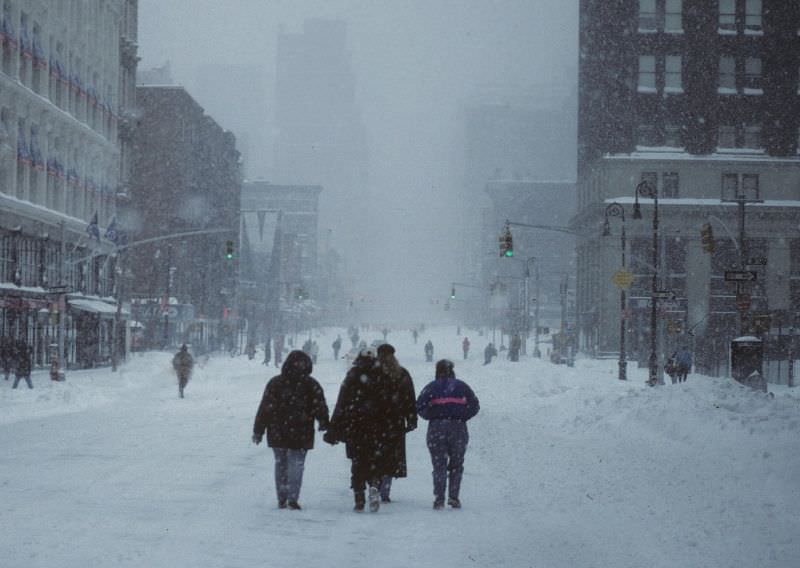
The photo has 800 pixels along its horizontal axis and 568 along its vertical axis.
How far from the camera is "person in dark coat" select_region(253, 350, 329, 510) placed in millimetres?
12031

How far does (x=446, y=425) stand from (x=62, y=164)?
45176 mm

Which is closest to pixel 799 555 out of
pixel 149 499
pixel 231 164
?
pixel 149 499

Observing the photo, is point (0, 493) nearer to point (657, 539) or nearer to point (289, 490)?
point (289, 490)

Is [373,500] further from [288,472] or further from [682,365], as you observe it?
[682,365]

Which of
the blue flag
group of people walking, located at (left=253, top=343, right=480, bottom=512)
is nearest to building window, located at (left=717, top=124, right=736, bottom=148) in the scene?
the blue flag

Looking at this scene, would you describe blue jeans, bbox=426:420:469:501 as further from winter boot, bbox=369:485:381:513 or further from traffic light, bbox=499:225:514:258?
traffic light, bbox=499:225:514:258

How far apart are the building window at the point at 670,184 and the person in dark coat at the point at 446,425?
2652 inches

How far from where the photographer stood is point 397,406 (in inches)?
484

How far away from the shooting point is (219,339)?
110000 mm

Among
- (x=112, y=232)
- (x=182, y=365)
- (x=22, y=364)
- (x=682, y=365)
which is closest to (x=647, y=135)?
(x=682, y=365)

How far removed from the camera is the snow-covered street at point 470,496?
373 inches

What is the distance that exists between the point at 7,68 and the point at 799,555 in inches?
1690

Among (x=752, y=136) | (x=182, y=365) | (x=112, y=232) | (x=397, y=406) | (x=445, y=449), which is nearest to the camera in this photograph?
(x=397, y=406)

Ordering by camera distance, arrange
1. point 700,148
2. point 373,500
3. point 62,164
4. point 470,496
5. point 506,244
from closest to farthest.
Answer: point 373,500, point 470,496, point 506,244, point 62,164, point 700,148
